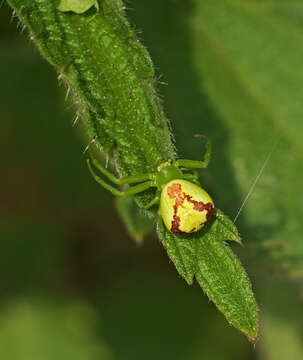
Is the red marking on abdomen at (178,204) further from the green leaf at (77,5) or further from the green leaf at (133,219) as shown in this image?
the green leaf at (77,5)

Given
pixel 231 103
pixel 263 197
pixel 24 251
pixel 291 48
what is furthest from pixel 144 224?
pixel 24 251

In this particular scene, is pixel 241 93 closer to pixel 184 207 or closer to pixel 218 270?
pixel 184 207

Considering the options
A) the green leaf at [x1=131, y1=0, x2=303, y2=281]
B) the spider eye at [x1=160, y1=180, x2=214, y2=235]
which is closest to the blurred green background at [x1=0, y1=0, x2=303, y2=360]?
the green leaf at [x1=131, y1=0, x2=303, y2=281]

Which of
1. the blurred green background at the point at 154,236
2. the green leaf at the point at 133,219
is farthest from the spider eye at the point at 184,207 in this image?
the blurred green background at the point at 154,236

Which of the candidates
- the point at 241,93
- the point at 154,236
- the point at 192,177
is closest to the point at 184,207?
the point at 192,177

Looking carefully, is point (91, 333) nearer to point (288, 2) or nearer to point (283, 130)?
point (283, 130)
